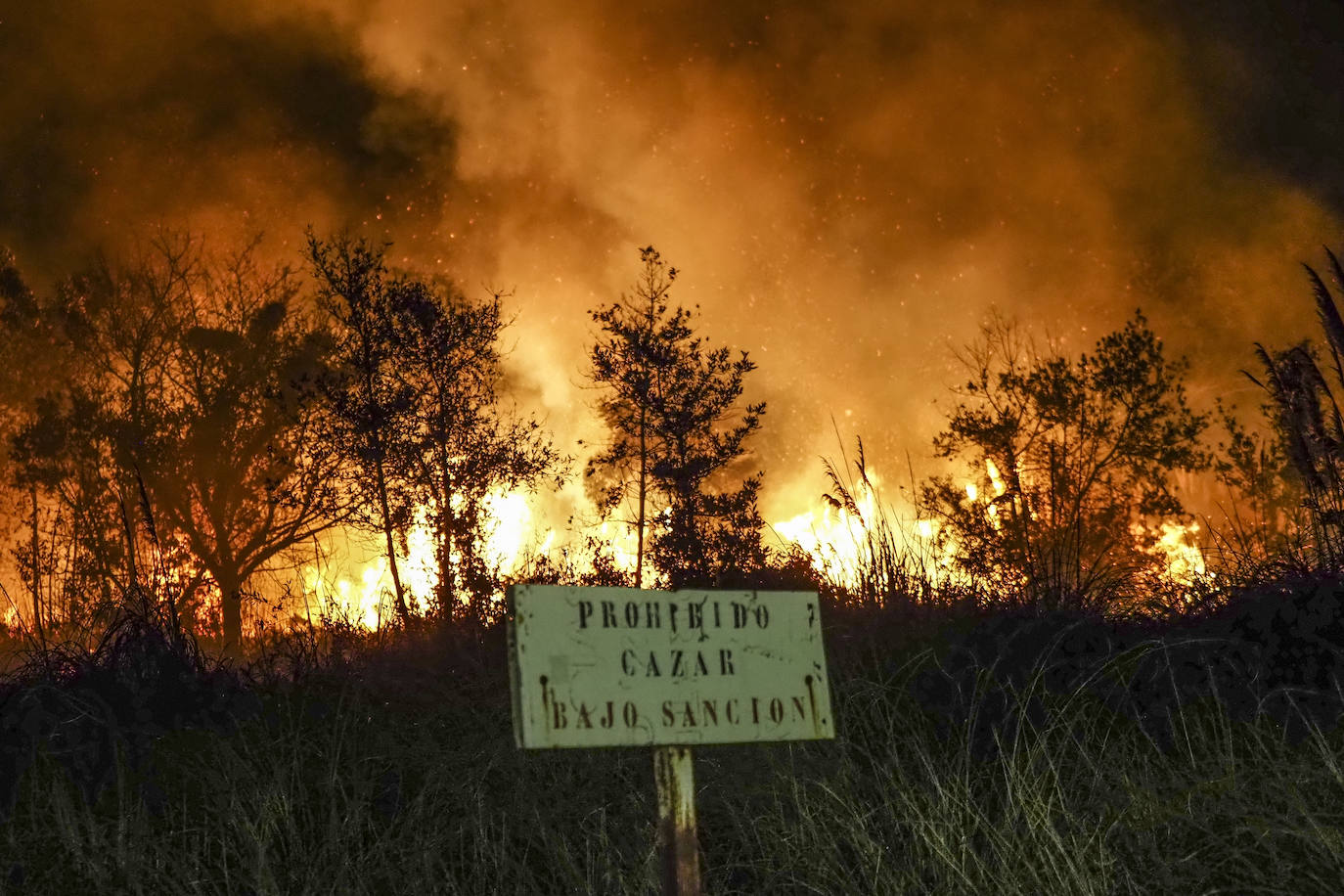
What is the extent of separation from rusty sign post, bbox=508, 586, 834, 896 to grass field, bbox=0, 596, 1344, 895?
2.71 ft

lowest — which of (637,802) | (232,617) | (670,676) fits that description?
(637,802)

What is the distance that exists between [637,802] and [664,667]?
84.0 inches

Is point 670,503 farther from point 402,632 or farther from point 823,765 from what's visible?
point 823,765

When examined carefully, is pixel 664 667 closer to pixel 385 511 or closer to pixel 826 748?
pixel 826 748

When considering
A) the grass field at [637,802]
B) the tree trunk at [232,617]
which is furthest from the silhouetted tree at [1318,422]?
the tree trunk at [232,617]

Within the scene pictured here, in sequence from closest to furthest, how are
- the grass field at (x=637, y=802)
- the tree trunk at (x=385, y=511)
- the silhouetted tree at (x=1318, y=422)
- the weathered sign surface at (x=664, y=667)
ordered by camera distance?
the weathered sign surface at (x=664, y=667)
the grass field at (x=637, y=802)
the silhouetted tree at (x=1318, y=422)
the tree trunk at (x=385, y=511)

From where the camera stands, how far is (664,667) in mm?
2803

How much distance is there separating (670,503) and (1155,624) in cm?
1598

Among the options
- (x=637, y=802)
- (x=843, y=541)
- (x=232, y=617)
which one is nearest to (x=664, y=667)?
(x=637, y=802)

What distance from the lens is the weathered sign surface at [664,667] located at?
2.65 meters

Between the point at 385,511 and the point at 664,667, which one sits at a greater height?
the point at 385,511

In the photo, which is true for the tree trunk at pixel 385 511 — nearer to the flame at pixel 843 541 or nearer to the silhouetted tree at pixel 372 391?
the silhouetted tree at pixel 372 391

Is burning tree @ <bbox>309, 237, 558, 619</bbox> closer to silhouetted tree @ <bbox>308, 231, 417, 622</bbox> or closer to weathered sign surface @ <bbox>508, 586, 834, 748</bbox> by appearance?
silhouetted tree @ <bbox>308, 231, 417, 622</bbox>

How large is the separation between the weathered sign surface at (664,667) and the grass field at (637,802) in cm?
86
